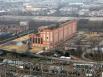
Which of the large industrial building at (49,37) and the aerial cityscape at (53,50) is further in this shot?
the large industrial building at (49,37)

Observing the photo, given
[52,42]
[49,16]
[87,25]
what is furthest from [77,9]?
[52,42]

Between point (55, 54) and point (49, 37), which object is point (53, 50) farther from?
point (49, 37)

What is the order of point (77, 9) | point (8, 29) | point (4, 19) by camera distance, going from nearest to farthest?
point (8, 29), point (4, 19), point (77, 9)

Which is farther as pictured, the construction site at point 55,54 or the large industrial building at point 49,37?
the large industrial building at point 49,37

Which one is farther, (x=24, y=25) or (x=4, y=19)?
(x=4, y=19)

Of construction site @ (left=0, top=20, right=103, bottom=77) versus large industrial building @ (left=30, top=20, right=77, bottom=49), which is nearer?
construction site @ (left=0, top=20, right=103, bottom=77)

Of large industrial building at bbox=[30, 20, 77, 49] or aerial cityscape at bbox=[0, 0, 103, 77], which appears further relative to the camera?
large industrial building at bbox=[30, 20, 77, 49]

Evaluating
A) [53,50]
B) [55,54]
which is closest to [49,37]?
[53,50]

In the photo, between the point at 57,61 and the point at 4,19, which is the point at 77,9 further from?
the point at 57,61

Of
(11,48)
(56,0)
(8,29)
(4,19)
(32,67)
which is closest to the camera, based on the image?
(32,67)

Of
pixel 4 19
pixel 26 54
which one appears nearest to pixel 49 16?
pixel 4 19

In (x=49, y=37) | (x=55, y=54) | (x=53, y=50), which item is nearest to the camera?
(x=55, y=54)
